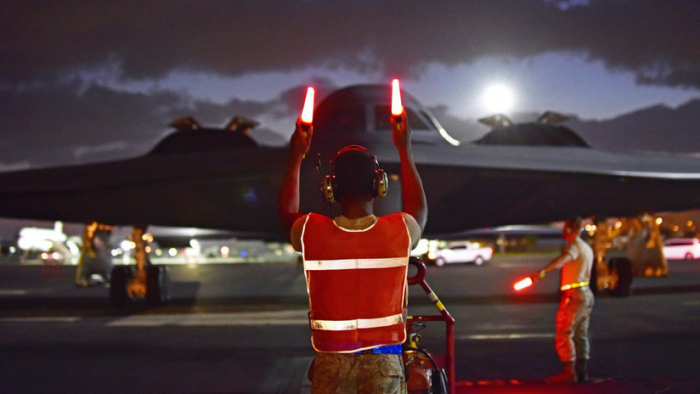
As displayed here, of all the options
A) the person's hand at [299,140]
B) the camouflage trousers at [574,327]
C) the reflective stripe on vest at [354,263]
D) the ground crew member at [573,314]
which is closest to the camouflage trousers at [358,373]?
the reflective stripe on vest at [354,263]

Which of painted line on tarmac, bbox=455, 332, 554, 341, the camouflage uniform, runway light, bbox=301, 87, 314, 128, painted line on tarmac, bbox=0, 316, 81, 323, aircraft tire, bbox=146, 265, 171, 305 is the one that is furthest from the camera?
aircraft tire, bbox=146, 265, 171, 305

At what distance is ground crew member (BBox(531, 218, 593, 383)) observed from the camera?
558 cm

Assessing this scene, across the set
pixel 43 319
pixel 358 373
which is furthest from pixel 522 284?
pixel 43 319

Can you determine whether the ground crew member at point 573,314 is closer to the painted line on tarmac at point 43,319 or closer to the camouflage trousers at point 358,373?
the camouflage trousers at point 358,373

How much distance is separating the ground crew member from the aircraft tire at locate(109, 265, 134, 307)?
892 cm

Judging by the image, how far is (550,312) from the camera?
1080 cm

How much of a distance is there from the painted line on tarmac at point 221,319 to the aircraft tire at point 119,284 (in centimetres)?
162

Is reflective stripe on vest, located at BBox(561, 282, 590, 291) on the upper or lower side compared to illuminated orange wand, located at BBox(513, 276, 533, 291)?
lower

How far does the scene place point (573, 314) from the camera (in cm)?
575

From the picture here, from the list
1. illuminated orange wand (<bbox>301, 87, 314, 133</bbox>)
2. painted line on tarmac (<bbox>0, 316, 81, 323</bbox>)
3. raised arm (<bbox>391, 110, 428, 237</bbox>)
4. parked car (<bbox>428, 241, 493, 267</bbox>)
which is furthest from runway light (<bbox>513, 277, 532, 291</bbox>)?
parked car (<bbox>428, 241, 493, 267</bbox>)

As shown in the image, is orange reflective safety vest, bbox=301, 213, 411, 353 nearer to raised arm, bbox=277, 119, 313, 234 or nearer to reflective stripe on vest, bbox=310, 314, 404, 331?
reflective stripe on vest, bbox=310, 314, 404, 331

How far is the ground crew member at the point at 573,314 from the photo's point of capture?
558 centimetres

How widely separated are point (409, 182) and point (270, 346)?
5.33 m

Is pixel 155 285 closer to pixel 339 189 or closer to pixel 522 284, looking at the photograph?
pixel 522 284
